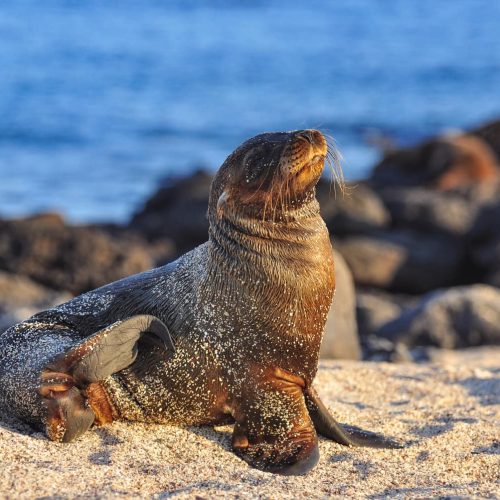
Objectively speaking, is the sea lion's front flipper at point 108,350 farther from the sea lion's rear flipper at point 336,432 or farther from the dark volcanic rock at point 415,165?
the dark volcanic rock at point 415,165

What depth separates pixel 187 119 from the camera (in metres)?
35.0

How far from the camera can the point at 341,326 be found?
9430 millimetres

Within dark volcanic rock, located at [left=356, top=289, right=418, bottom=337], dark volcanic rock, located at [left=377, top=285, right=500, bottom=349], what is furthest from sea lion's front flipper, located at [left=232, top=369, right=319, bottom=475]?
dark volcanic rock, located at [left=356, top=289, right=418, bottom=337]

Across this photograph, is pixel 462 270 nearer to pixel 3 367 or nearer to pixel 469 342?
pixel 469 342

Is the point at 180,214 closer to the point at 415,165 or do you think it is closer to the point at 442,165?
the point at 442,165

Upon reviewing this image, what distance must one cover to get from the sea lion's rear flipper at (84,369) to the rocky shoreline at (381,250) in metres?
3.84

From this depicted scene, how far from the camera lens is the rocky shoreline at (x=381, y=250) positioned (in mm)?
10820

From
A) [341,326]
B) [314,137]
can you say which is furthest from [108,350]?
[341,326]

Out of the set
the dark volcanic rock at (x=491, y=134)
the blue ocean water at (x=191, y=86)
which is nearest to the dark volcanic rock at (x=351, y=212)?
the blue ocean water at (x=191, y=86)

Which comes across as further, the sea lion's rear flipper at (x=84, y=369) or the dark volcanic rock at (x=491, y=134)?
the dark volcanic rock at (x=491, y=134)

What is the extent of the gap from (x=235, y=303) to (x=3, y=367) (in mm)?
1352

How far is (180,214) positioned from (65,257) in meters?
5.19

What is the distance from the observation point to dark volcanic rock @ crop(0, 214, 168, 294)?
464 inches

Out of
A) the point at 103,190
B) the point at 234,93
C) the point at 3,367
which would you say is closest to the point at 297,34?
the point at 234,93
